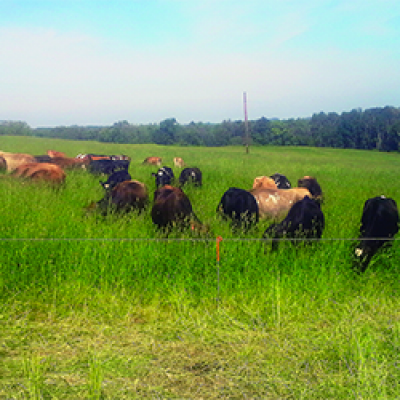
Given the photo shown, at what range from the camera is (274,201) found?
38.5 ft

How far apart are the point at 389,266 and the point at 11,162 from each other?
19.9 metres

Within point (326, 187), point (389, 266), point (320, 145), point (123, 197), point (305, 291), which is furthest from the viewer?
point (320, 145)

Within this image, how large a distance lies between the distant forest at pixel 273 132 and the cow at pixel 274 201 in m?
58.0

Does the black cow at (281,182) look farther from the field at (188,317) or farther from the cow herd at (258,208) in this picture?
the field at (188,317)

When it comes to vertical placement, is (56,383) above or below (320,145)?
below

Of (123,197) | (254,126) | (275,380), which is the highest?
(254,126)

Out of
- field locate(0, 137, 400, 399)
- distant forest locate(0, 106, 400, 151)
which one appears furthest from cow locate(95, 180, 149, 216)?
distant forest locate(0, 106, 400, 151)

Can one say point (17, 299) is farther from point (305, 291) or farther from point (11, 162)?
point (11, 162)

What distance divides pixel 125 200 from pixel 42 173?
5626 millimetres

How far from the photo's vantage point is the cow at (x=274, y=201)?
37.6 ft

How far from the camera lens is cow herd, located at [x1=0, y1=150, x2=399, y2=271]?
798 cm

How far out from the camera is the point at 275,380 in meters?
4.04

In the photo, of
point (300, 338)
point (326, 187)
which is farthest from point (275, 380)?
point (326, 187)

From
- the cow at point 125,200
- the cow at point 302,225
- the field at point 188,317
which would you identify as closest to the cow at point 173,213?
the field at point 188,317
